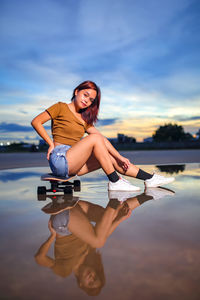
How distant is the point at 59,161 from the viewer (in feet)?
9.50

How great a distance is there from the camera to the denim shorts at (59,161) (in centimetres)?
290

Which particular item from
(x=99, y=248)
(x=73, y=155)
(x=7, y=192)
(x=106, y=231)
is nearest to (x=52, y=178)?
(x=73, y=155)

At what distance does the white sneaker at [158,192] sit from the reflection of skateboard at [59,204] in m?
0.94

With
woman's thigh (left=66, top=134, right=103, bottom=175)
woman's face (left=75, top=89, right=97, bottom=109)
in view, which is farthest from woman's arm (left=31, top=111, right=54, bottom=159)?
woman's face (left=75, top=89, right=97, bottom=109)

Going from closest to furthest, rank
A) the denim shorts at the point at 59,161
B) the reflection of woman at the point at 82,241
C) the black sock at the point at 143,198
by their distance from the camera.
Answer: the reflection of woman at the point at 82,241, the black sock at the point at 143,198, the denim shorts at the point at 59,161

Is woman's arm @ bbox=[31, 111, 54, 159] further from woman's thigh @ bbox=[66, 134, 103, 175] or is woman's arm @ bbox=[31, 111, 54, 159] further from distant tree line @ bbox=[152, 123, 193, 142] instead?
distant tree line @ bbox=[152, 123, 193, 142]

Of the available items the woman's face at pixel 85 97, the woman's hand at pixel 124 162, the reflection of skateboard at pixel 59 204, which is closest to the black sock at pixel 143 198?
the woman's hand at pixel 124 162

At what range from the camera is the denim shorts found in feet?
9.52

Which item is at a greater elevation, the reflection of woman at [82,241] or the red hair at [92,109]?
the red hair at [92,109]

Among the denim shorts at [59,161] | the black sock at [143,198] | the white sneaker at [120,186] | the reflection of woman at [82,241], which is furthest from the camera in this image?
the white sneaker at [120,186]

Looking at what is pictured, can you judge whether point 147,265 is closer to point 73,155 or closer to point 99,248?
point 99,248

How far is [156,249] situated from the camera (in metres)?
1.51

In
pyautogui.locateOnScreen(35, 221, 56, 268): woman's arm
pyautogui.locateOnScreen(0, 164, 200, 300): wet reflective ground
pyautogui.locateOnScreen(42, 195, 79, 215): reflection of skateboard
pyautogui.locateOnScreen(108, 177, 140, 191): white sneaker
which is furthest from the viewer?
pyautogui.locateOnScreen(108, 177, 140, 191): white sneaker

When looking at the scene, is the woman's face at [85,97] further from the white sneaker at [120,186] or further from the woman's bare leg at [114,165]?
the white sneaker at [120,186]
